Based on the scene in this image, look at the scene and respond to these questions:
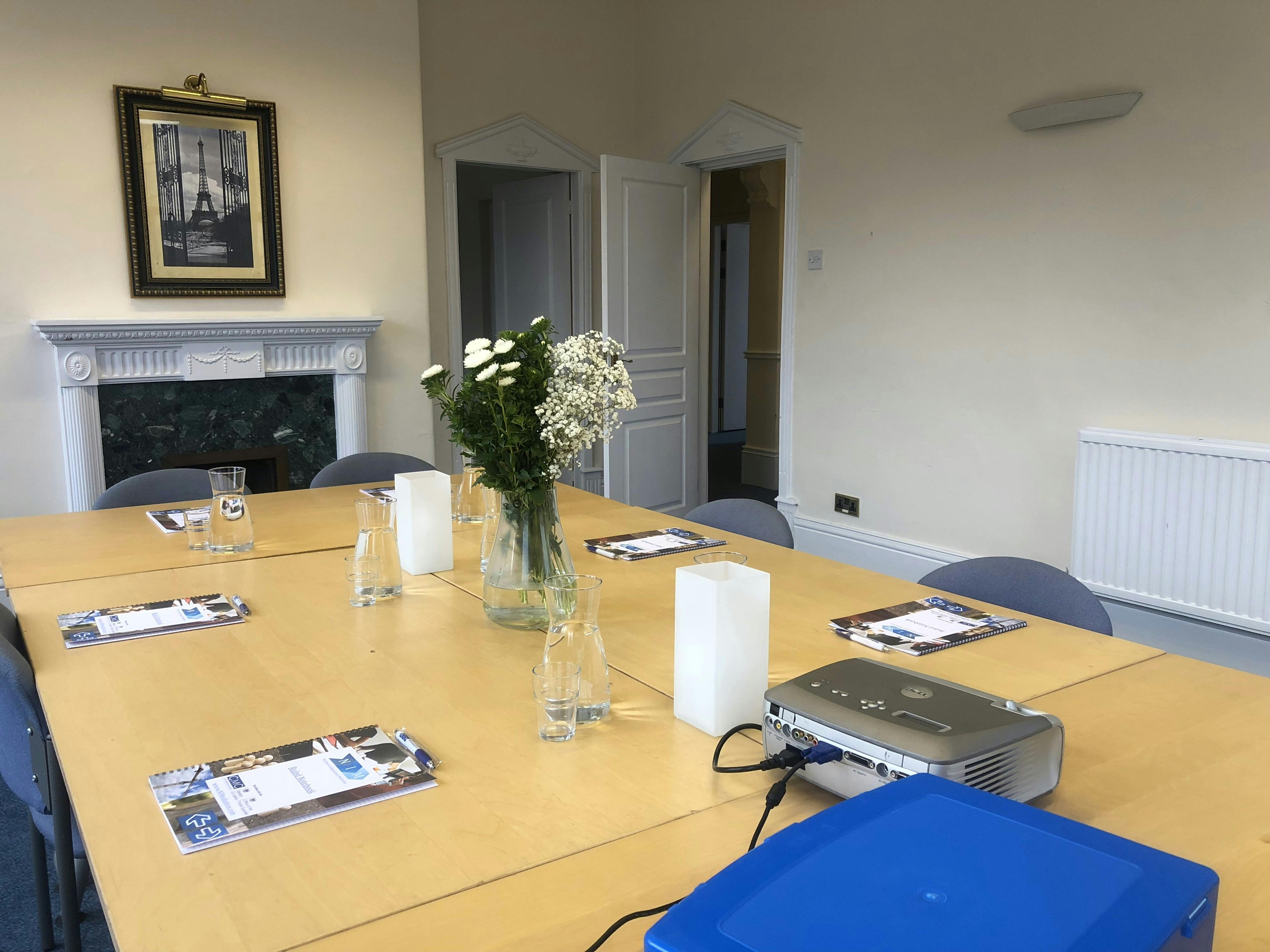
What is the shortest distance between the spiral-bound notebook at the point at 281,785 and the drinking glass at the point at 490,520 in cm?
63

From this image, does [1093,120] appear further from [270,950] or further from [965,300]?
[270,950]

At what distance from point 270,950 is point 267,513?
2073 mm

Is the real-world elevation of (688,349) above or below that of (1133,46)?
below

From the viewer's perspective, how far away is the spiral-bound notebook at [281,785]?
1.04 meters

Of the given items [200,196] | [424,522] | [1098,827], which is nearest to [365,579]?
[424,522]

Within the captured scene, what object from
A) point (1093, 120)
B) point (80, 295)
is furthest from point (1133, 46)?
point (80, 295)

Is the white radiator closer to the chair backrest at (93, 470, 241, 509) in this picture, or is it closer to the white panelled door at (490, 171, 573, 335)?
the chair backrest at (93, 470, 241, 509)

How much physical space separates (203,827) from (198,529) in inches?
56.2

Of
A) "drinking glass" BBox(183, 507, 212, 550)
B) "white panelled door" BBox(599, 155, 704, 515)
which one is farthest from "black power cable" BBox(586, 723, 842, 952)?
"white panelled door" BBox(599, 155, 704, 515)

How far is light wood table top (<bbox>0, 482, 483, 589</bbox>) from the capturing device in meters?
2.14

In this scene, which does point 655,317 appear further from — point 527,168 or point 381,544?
point 381,544

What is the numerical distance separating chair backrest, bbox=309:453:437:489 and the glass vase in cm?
164

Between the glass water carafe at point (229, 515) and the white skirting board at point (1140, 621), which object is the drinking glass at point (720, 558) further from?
the white skirting board at point (1140, 621)

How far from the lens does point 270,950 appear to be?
836 mm
